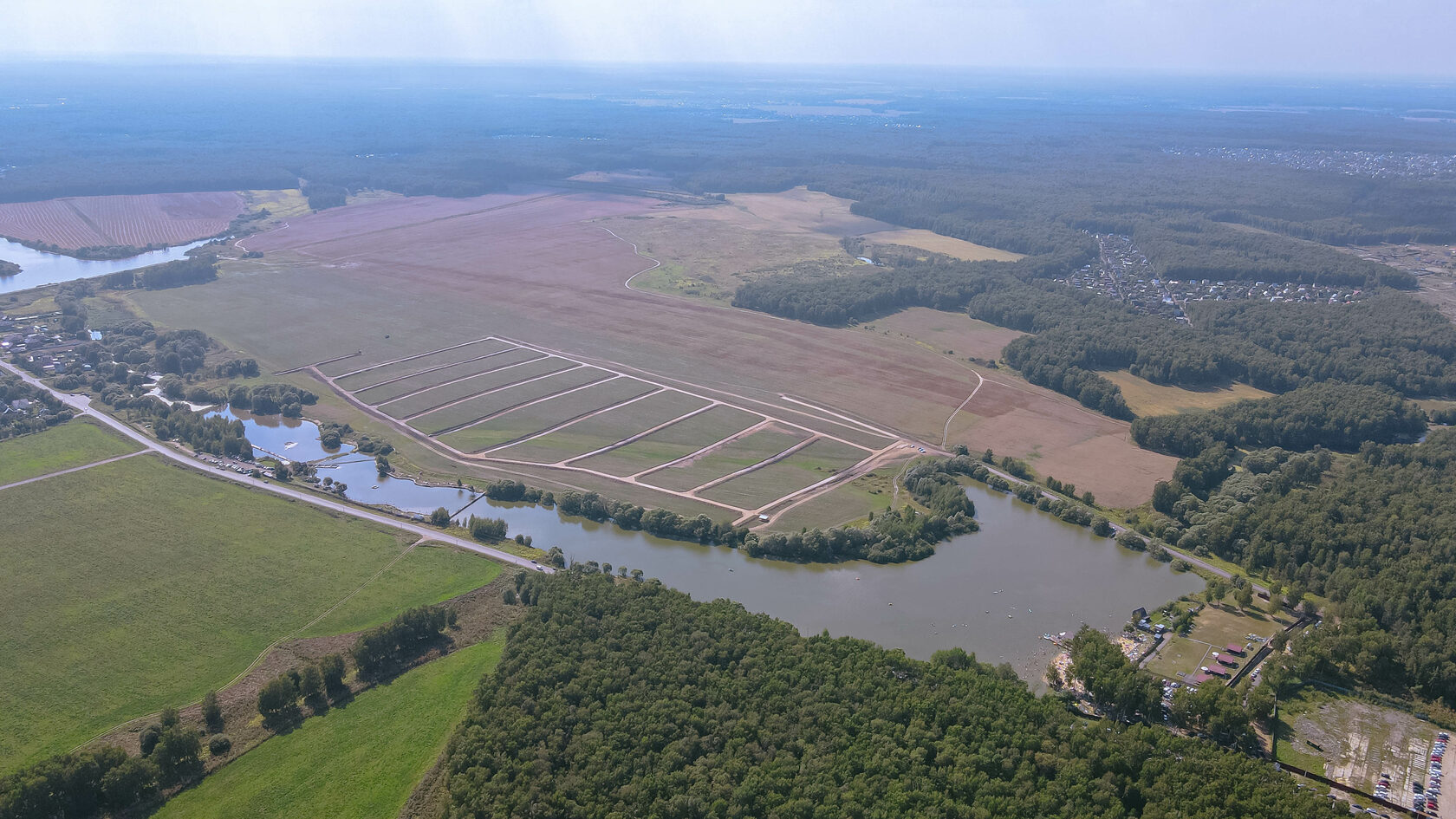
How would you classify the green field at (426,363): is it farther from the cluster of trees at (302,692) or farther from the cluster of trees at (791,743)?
the cluster of trees at (791,743)

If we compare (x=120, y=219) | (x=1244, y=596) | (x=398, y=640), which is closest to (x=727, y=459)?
(x=398, y=640)

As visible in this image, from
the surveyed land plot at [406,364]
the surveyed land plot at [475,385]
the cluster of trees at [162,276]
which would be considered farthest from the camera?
the cluster of trees at [162,276]

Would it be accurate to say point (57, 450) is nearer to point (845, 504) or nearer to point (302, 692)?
point (302, 692)

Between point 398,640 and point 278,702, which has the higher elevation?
point 398,640

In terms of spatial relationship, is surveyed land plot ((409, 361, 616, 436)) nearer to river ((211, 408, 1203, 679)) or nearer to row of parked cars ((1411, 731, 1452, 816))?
river ((211, 408, 1203, 679))

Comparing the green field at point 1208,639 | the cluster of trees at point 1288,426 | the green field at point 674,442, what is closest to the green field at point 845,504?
the green field at point 674,442

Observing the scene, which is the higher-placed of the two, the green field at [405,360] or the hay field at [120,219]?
the hay field at [120,219]

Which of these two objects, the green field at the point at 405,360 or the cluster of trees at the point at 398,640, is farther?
the green field at the point at 405,360
